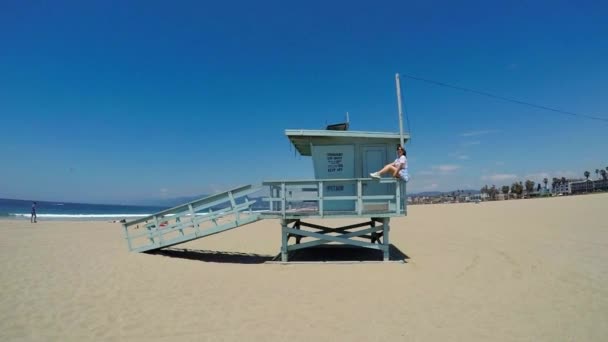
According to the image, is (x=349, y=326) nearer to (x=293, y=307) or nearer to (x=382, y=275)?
(x=293, y=307)

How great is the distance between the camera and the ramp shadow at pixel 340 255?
34.0ft

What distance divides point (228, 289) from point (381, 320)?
3470mm

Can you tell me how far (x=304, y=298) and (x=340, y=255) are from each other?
5.14 meters

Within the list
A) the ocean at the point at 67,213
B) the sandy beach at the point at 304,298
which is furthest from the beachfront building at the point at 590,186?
the ocean at the point at 67,213

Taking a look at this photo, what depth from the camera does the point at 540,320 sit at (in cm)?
503

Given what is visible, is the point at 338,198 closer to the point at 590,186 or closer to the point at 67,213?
the point at 67,213

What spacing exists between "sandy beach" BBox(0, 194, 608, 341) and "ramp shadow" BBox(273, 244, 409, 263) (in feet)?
3.24

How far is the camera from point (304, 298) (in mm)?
6230

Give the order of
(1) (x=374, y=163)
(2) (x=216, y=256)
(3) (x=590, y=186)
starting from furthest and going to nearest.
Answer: (3) (x=590, y=186) → (2) (x=216, y=256) → (1) (x=374, y=163)

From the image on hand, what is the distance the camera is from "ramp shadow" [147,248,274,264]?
10.5 m

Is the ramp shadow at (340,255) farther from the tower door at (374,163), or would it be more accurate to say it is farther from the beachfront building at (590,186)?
the beachfront building at (590,186)

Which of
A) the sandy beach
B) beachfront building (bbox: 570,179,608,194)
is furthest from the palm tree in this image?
the sandy beach

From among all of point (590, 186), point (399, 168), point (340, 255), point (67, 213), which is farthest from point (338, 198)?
point (590, 186)

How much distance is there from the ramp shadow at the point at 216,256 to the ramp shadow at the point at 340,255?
2.36 feet
